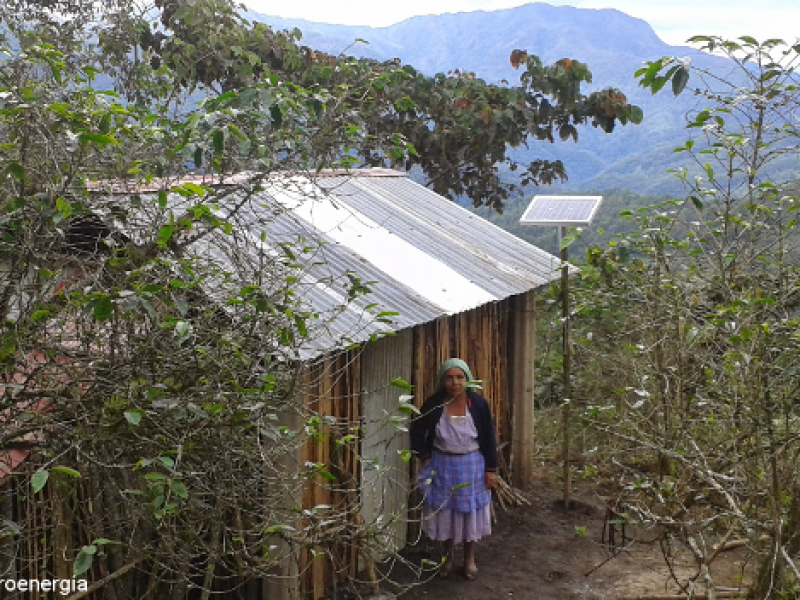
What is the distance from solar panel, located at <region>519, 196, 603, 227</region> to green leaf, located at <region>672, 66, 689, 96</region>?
11.7ft

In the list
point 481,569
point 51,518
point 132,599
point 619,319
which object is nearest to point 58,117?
point 51,518

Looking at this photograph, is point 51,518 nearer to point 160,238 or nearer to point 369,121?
point 160,238

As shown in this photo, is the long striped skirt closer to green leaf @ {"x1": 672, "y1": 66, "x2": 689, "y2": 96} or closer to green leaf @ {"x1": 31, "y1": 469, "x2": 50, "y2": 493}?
green leaf @ {"x1": 672, "y1": 66, "x2": 689, "y2": 96}

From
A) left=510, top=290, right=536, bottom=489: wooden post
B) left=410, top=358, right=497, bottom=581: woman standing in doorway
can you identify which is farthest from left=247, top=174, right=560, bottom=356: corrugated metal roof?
left=410, top=358, right=497, bottom=581: woman standing in doorway

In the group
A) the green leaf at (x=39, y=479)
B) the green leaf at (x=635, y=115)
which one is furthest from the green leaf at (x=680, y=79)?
the green leaf at (x=635, y=115)

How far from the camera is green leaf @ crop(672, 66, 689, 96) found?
3207mm

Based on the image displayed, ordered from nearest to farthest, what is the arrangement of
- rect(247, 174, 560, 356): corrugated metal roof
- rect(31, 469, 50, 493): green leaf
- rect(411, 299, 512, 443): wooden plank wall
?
rect(31, 469, 50, 493): green leaf, rect(247, 174, 560, 356): corrugated metal roof, rect(411, 299, 512, 443): wooden plank wall

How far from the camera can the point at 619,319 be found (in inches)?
412

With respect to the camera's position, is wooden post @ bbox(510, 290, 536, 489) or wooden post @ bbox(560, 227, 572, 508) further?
wooden post @ bbox(510, 290, 536, 489)

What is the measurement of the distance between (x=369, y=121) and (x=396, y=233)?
19.0 ft

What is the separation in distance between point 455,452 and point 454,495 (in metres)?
0.30

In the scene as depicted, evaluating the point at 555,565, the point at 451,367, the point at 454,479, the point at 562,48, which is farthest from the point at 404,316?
the point at 562,48

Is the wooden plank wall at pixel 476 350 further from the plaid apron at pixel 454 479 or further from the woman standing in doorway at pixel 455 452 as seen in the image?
the plaid apron at pixel 454 479

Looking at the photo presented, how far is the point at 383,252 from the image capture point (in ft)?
20.1
